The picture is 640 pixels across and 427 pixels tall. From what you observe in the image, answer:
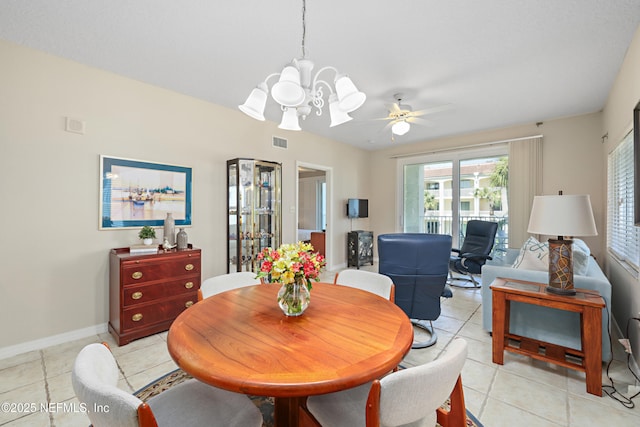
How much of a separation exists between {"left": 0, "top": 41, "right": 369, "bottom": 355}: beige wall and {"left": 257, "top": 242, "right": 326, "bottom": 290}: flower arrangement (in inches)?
91.2

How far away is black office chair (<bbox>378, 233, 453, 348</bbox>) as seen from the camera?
2.34 m

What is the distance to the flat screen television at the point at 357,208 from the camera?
5695mm

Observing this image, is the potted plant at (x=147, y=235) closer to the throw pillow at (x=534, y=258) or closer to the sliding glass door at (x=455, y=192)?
the throw pillow at (x=534, y=258)

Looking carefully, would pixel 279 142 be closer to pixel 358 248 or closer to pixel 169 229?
pixel 169 229

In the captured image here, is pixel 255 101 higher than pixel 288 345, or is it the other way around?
pixel 255 101

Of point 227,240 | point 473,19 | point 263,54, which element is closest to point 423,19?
point 473,19

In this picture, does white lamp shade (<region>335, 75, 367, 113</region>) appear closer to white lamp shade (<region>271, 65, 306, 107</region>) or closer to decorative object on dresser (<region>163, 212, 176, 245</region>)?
white lamp shade (<region>271, 65, 306, 107</region>)

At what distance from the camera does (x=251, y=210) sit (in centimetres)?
379

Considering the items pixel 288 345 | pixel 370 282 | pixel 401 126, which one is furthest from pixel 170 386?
pixel 401 126

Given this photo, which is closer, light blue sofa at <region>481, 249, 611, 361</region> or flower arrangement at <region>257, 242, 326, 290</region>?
flower arrangement at <region>257, 242, 326, 290</region>

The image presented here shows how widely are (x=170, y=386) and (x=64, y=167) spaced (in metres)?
2.17

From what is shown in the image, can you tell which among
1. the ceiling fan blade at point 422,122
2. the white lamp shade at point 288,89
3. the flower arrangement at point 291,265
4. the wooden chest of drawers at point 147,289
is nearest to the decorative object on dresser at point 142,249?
the wooden chest of drawers at point 147,289

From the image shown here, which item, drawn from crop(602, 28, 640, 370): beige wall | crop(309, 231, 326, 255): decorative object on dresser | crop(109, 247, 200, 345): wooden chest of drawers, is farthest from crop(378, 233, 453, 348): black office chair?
crop(309, 231, 326, 255): decorative object on dresser

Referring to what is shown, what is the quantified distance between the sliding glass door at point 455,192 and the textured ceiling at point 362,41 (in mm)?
1772
